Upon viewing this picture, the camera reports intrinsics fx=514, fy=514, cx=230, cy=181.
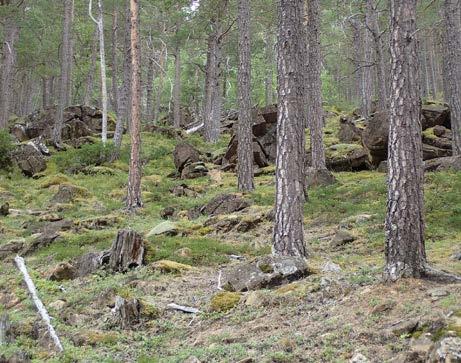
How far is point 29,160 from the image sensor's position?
21.0 metres

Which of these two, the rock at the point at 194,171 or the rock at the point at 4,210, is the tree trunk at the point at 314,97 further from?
the rock at the point at 4,210

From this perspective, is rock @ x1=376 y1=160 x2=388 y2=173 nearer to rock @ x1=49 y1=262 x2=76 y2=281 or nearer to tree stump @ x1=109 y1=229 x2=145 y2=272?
tree stump @ x1=109 y1=229 x2=145 y2=272

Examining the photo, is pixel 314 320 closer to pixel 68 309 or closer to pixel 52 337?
pixel 52 337

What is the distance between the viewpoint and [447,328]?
14.2ft

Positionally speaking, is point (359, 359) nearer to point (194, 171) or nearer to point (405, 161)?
point (405, 161)

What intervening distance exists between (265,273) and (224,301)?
84 centimetres

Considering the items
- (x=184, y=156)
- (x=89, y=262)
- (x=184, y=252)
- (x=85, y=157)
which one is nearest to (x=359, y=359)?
(x=184, y=252)

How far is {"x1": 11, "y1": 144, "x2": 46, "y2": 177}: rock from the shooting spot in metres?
20.7

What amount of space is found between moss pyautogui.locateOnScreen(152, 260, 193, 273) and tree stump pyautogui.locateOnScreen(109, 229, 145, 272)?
0.49 metres

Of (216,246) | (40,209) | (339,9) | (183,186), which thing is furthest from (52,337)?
(339,9)

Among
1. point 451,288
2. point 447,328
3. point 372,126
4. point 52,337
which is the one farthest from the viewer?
point 372,126

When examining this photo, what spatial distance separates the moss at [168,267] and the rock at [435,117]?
13159mm

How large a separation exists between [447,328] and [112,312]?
448cm

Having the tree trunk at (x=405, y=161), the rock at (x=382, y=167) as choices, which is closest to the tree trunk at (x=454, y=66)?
the rock at (x=382, y=167)
